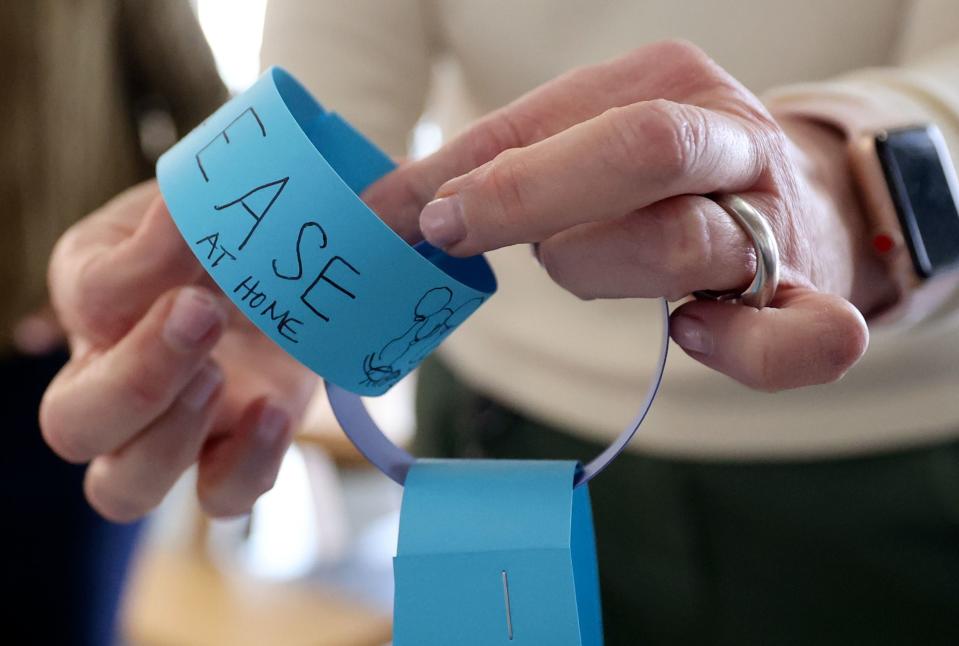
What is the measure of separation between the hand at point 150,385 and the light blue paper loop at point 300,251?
7 cm

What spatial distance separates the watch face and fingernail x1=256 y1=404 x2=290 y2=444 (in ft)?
1.42

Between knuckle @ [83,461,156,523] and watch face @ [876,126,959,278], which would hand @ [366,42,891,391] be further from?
knuckle @ [83,461,156,523]

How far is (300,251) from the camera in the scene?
450 millimetres

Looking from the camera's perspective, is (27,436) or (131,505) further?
(27,436)

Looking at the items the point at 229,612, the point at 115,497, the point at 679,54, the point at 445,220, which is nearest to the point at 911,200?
the point at 679,54

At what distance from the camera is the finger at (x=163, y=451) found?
0.59m

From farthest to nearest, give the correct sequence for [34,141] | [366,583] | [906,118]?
[366,583] → [34,141] → [906,118]

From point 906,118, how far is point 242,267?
0.43m

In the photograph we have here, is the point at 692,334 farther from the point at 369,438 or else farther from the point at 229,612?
the point at 229,612

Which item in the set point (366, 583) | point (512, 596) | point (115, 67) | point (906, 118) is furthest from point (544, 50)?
point (366, 583)

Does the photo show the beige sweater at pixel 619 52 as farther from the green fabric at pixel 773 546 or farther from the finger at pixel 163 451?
the finger at pixel 163 451

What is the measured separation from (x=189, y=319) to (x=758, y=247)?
0.34 m

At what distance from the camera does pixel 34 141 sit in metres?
1.10

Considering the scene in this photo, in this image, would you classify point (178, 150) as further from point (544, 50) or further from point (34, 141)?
point (34, 141)
